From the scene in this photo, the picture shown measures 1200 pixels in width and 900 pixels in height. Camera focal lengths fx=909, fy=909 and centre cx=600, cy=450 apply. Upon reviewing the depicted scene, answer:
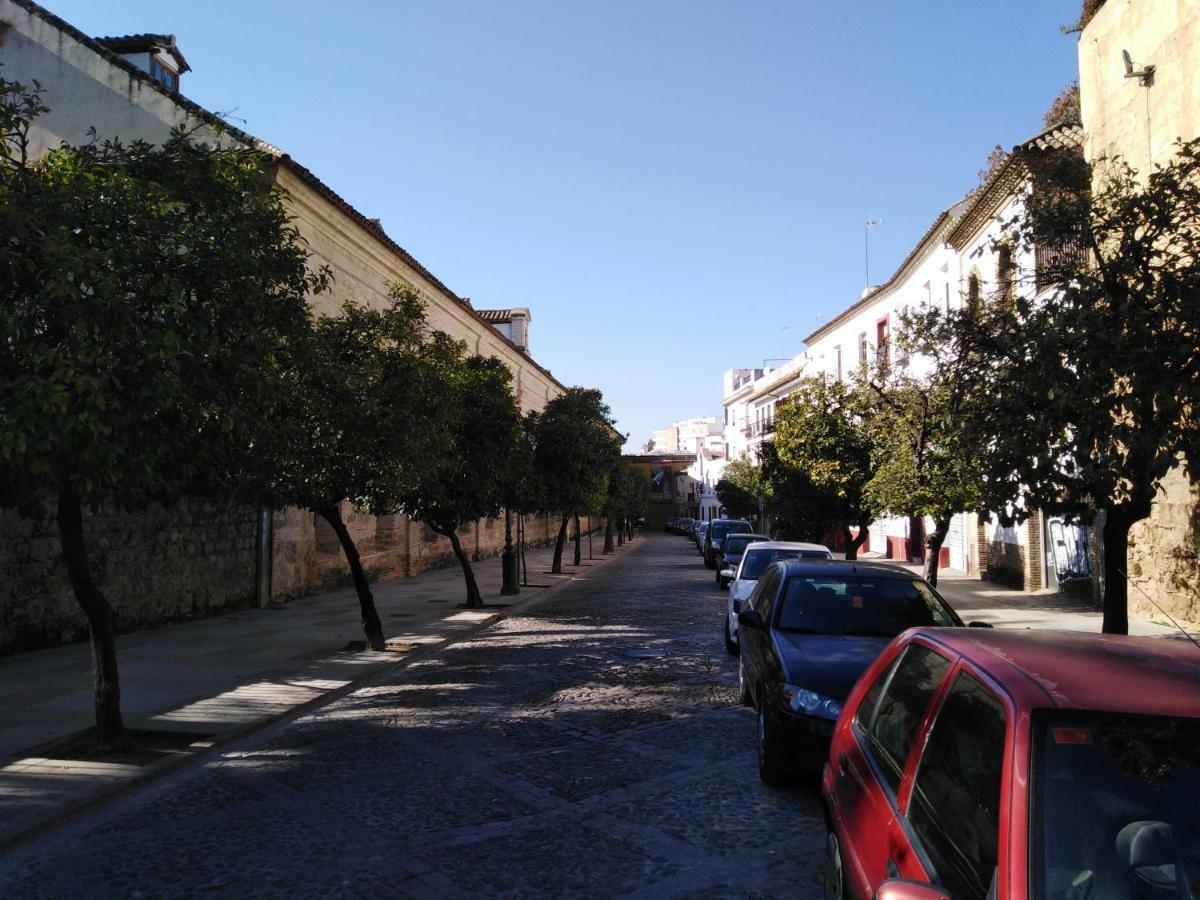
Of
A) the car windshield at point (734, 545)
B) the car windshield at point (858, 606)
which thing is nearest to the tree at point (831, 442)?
the car windshield at point (734, 545)

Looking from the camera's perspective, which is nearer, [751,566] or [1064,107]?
[751,566]

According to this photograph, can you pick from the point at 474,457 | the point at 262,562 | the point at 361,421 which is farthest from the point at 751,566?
the point at 262,562

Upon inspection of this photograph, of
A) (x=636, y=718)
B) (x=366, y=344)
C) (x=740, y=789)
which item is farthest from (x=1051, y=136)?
(x=740, y=789)

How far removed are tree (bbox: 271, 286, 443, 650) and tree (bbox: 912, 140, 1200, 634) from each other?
22.3ft

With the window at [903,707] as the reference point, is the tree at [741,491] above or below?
above

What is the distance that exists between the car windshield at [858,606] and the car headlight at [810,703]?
1.25 meters

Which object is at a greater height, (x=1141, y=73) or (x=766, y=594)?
(x=1141, y=73)

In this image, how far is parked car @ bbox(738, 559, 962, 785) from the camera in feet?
19.6

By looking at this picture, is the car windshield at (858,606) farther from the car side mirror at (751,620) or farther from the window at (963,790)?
the window at (963,790)

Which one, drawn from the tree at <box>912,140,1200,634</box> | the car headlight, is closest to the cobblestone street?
the car headlight

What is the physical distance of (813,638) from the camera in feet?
23.0

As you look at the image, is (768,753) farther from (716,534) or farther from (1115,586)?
(716,534)

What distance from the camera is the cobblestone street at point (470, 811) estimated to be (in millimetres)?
4824

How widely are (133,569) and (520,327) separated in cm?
3617
